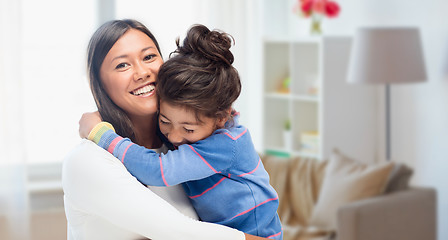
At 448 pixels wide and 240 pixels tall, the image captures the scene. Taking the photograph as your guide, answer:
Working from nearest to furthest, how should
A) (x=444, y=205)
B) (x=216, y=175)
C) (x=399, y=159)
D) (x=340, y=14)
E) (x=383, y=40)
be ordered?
(x=216, y=175), (x=383, y=40), (x=444, y=205), (x=399, y=159), (x=340, y=14)

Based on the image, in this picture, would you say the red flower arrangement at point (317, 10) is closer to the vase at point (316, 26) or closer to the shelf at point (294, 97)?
the vase at point (316, 26)

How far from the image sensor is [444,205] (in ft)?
11.6

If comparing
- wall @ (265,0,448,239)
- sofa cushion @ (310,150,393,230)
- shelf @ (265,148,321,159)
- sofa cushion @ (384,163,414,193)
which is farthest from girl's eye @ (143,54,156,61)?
shelf @ (265,148,321,159)

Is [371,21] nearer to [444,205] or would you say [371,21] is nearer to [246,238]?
[444,205]

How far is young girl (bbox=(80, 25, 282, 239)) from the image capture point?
106 cm

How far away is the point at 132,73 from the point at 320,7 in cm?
301

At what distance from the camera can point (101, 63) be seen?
110 centimetres

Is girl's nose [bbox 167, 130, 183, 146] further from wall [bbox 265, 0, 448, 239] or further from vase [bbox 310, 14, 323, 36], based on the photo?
vase [bbox 310, 14, 323, 36]

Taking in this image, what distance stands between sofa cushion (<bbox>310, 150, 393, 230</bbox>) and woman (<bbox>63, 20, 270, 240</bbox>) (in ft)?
6.58

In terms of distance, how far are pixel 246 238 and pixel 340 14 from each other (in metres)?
3.31

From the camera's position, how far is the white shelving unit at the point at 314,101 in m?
3.83

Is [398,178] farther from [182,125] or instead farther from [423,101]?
[182,125]

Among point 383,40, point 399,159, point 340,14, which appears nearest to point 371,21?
point 340,14

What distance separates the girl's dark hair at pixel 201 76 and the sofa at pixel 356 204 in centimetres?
188
